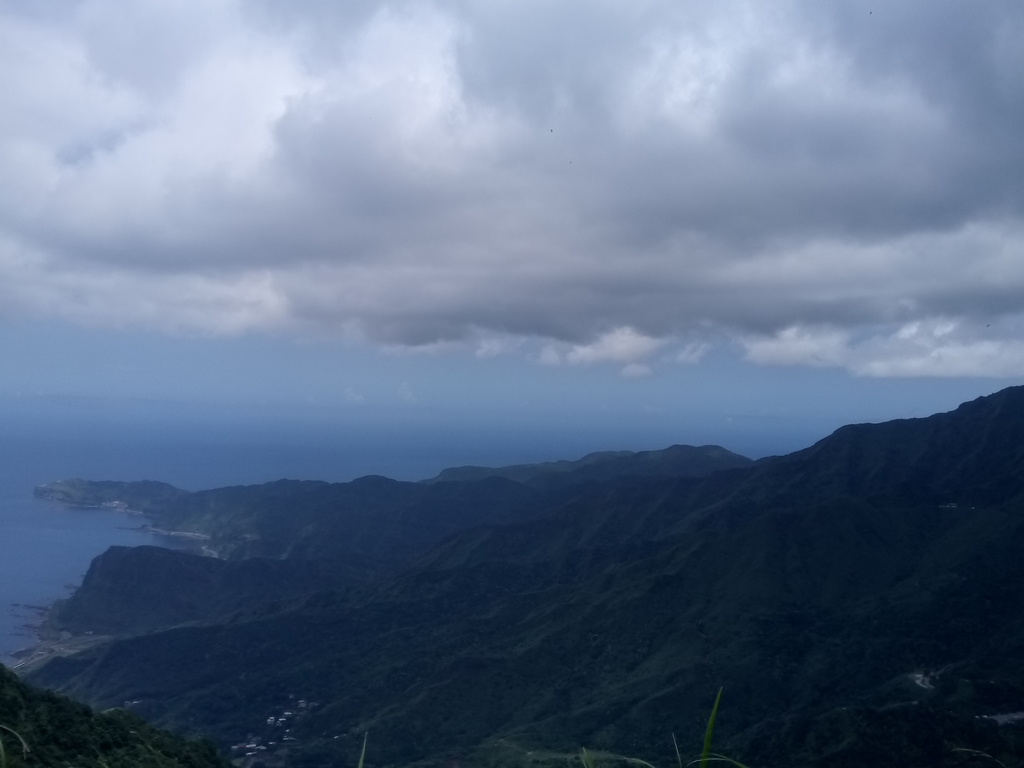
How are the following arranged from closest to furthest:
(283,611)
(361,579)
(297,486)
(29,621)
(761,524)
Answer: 1. (761,524)
2. (283,611)
3. (29,621)
4. (361,579)
5. (297,486)

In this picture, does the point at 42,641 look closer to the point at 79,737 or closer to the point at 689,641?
the point at 689,641

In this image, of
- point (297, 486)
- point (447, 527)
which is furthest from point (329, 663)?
point (297, 486)

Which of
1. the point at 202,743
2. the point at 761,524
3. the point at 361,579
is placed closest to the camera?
the point at 202,743

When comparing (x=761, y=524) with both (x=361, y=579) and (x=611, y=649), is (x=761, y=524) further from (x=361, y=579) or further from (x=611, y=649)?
(x=361, y=579)

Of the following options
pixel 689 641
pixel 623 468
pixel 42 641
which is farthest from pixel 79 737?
pixel 623 468

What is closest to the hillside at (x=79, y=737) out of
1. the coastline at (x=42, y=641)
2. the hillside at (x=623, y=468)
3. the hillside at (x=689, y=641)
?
the hillside at (x=689, y=641)

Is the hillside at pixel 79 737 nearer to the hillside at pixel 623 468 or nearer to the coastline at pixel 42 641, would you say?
the coastline at pixel 42 641

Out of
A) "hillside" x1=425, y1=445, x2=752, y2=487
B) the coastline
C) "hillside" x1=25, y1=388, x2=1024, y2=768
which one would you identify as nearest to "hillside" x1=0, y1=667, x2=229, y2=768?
"hillside" x1=25, y1=388, x2=1024, y2=768

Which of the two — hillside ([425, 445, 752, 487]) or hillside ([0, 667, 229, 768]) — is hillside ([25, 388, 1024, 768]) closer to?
hillside ([0, 667, 229, 768])
